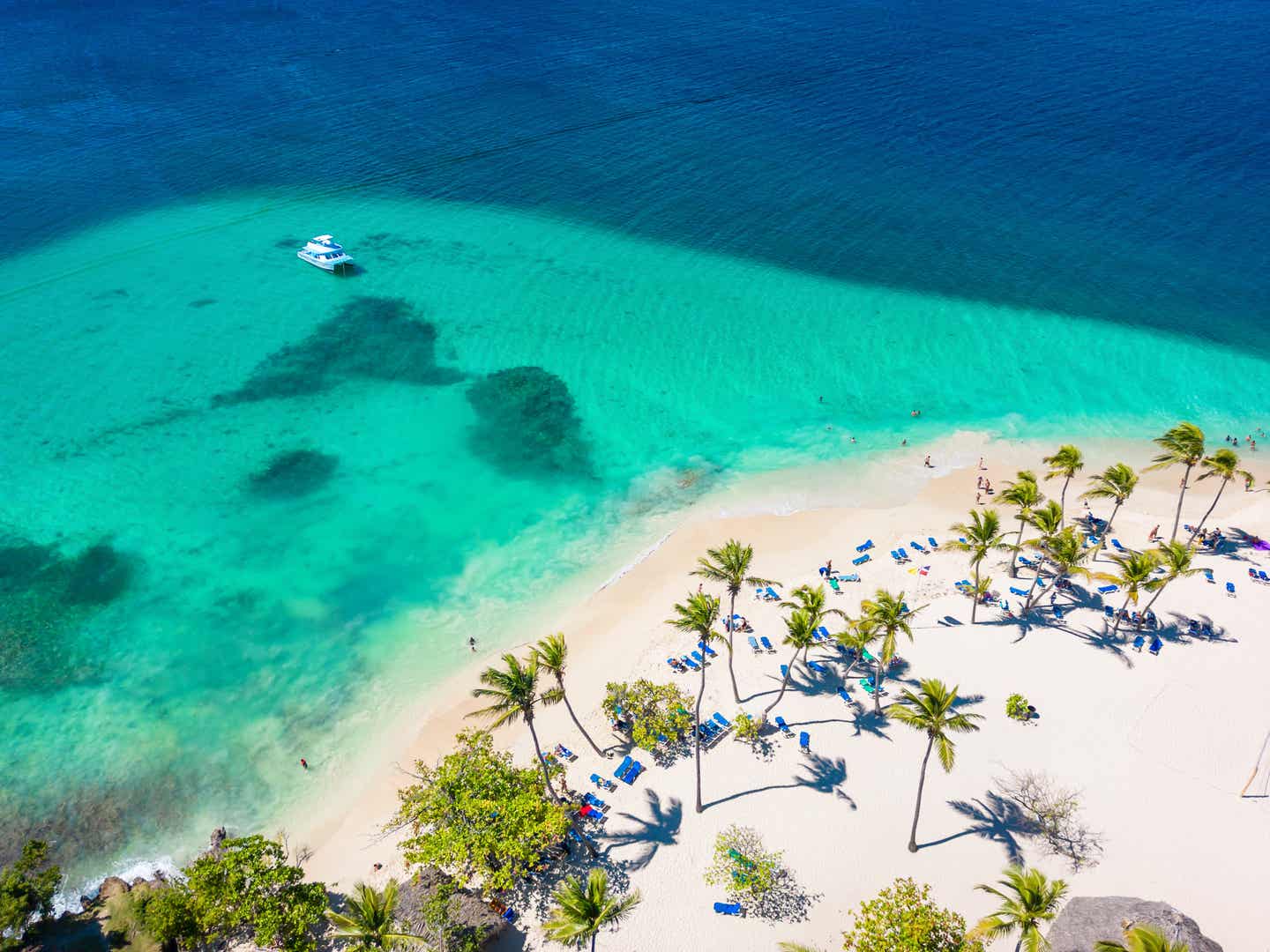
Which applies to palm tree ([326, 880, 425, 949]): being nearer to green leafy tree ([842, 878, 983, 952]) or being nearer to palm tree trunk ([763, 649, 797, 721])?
green leafy tree ([842, 878, 983, 952])

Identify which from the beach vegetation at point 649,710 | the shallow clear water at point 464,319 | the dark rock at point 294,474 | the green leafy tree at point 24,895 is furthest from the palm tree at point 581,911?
the dark rock at point 294,474

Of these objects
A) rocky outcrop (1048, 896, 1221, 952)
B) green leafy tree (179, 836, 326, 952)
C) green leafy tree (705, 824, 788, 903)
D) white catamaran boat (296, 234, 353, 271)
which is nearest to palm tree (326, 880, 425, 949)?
green leafy tree (179, 836, 326, 952)

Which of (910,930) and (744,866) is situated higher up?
(910,930)

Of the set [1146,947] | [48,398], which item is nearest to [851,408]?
[1146,947]

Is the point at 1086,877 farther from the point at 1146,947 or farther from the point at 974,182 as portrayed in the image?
the point at 974,182

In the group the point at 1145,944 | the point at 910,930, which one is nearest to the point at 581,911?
the point at 910,930

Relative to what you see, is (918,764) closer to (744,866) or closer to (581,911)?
(744,866)
